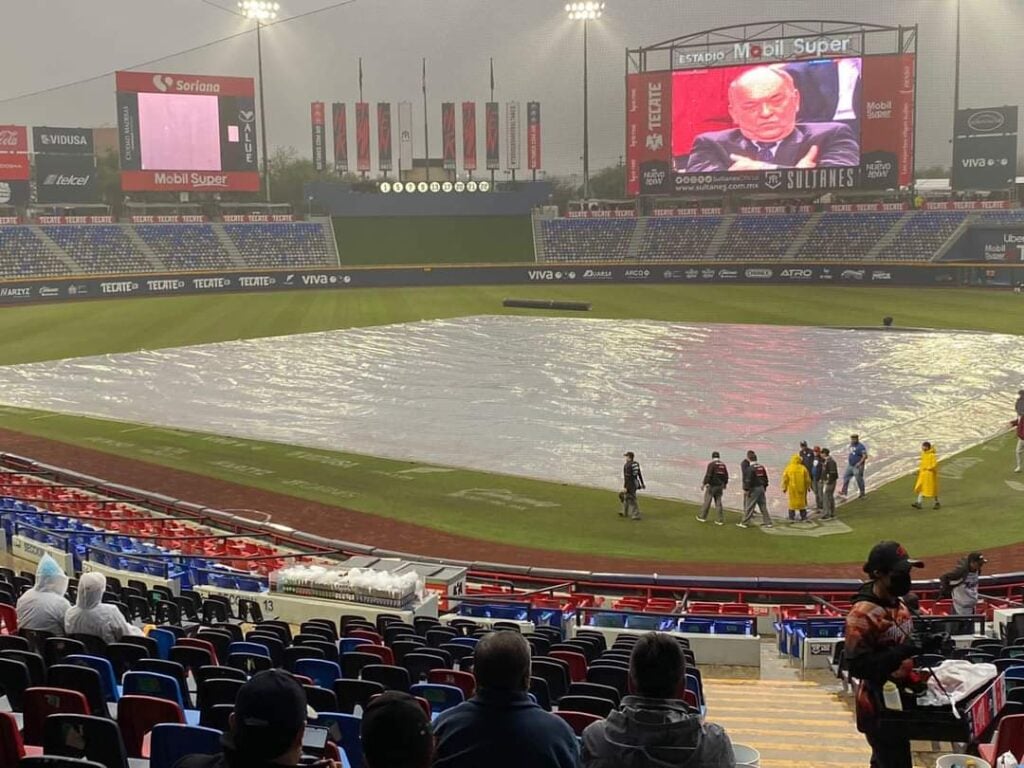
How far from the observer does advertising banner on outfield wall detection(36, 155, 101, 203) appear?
87000mm

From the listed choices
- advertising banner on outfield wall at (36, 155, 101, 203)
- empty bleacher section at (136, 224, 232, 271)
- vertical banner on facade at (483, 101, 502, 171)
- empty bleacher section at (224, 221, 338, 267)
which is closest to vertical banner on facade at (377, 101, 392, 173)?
vertical banner on facade at (483, 101, 502, 171)

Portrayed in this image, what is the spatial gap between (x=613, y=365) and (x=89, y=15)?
292ft

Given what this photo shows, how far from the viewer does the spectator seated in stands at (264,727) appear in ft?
11.8

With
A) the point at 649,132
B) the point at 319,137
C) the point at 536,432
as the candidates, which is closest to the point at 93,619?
the point at 536,432

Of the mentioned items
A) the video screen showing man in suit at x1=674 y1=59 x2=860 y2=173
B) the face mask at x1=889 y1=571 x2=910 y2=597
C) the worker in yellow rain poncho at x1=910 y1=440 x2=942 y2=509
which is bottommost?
the worker in yellow rain poncho at x1=910 y1=440 x2=942 y2=509

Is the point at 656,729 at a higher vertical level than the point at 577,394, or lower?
higher

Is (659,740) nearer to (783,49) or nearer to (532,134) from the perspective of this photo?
(783,49)

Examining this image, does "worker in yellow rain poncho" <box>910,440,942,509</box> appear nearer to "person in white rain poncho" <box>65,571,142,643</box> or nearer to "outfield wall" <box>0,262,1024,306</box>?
"person in white rain poncho" <box>65,571,142,643</box>

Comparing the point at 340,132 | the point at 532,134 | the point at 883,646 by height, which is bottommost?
the point at 883,646

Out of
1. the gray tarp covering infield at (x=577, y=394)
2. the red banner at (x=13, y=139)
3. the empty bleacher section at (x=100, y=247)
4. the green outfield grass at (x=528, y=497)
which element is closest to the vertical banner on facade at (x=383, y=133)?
A: the empty bleacher section at (x=100, y=247)

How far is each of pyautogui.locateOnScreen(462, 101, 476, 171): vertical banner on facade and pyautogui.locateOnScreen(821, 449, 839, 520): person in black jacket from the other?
9141 cm

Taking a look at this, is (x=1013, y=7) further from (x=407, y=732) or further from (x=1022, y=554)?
(x=407, y=732)

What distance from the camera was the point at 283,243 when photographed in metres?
91.5

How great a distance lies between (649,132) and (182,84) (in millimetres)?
41281
